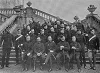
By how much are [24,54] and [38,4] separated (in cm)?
1288

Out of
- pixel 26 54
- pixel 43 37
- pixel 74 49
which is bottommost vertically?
pixel 26 54

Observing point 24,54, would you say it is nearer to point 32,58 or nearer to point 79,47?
point 32,58

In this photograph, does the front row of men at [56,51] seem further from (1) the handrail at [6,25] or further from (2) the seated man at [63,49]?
(1) the handrail at [6,25]

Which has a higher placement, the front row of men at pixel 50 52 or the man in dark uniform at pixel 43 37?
the man in dark uniform at pixel 43 37

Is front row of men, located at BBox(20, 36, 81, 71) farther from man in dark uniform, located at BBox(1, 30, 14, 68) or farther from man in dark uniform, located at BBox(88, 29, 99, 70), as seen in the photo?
man in dark uniform, located at BBox(1, 30, 14, 68)

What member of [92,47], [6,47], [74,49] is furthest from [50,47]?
[6,47]

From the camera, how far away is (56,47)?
8.21 m

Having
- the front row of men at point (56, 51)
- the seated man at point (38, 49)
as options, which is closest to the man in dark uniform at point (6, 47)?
the front row of men at point (56, 51)

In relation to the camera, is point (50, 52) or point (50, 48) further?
point (50, 48)

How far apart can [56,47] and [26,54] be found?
4.75ft

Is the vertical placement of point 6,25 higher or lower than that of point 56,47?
higher

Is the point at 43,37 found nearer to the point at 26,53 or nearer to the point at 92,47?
the point at 26,53

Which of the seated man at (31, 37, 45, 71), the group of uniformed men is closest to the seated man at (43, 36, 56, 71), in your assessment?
the group of uniformed men

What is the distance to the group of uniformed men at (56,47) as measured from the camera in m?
7.93
